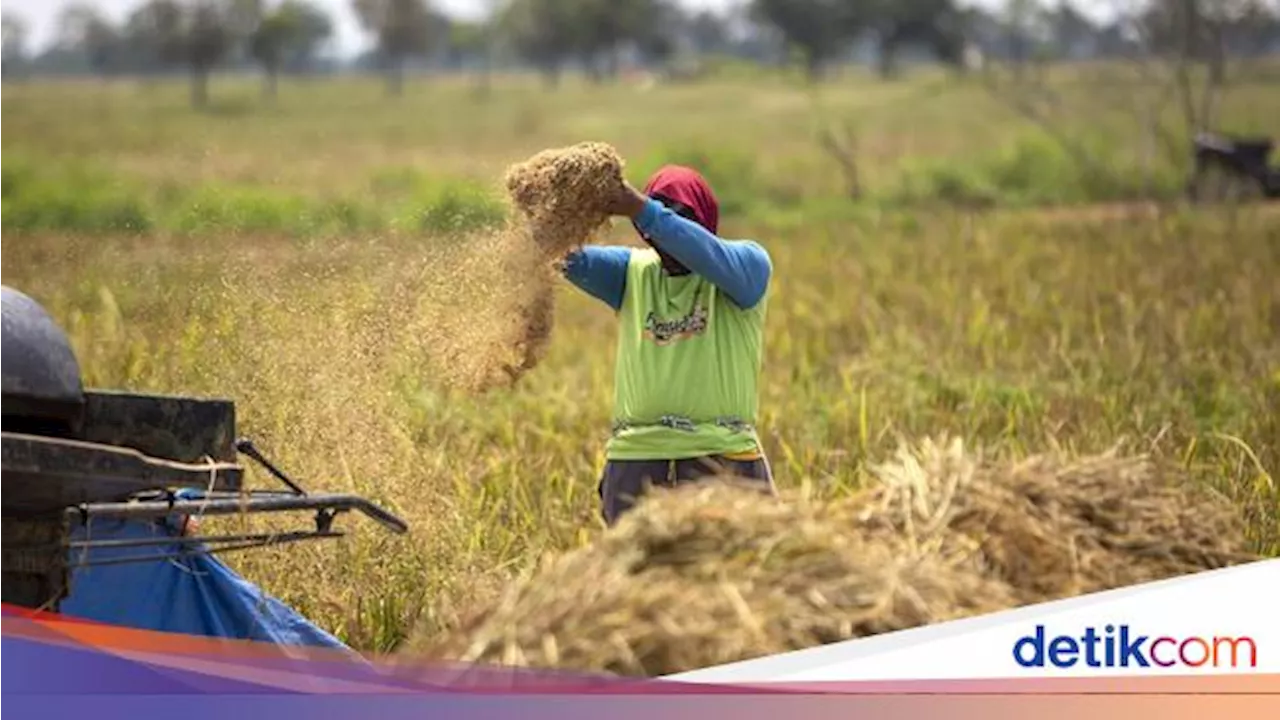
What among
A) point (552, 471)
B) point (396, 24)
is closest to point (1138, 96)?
point (552, 471)

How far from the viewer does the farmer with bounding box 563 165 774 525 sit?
4902 mm

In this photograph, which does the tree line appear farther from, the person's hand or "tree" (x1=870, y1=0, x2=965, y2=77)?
the person's hand

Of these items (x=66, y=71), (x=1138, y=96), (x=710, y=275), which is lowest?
(x=66, y=71)

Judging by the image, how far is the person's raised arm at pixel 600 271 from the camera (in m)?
5.16

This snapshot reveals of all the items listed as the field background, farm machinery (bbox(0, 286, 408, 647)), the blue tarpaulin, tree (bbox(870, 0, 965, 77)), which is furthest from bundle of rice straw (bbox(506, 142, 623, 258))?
tree (bbox(870, 0, 965, 77))

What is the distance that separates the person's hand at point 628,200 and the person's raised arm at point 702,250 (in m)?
0.01

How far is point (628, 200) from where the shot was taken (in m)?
4.91

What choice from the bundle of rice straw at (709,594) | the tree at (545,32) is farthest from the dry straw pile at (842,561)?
the tree at (545,32)

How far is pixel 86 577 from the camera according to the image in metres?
4.61

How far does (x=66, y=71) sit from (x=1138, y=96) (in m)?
87.3

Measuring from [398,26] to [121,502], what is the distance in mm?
100805

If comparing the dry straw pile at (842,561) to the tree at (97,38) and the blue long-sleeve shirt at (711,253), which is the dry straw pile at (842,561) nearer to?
the blue long-sleeve shirt at (711,253)

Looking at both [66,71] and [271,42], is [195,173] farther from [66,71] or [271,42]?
[66,71]

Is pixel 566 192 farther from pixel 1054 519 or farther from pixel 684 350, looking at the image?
pixel 1054 519
